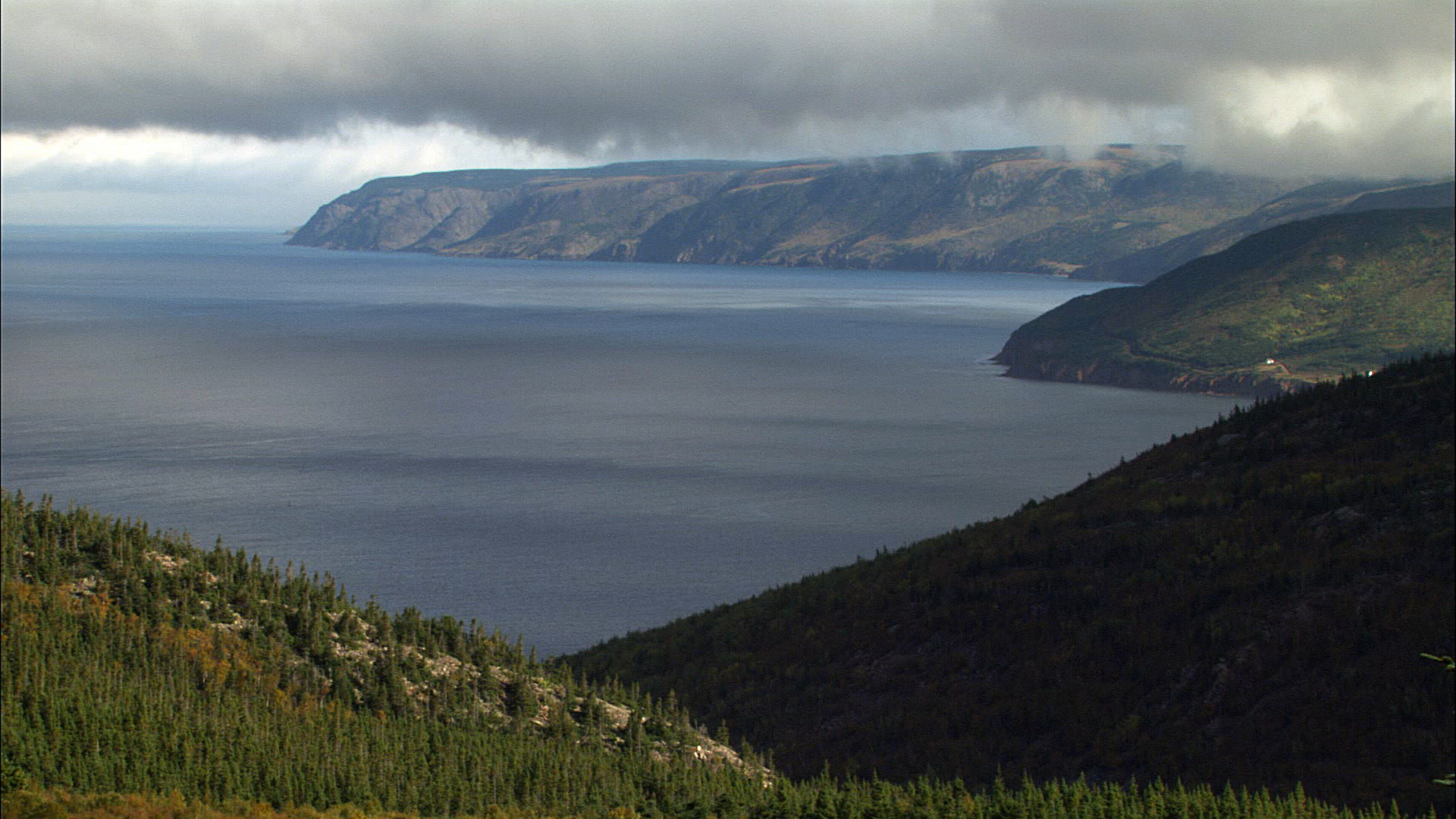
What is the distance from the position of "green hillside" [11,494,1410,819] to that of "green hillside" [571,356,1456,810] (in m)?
6.78

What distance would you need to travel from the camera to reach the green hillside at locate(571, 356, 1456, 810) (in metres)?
84.4

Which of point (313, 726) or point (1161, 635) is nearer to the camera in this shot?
point (313, 726)

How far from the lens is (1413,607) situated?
89.9 m

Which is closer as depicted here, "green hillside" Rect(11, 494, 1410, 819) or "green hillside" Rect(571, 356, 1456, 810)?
"green hillside" Rect(11, 494, 1410, 819)

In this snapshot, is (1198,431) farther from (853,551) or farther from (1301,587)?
(1301,587)

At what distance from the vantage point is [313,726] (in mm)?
76812

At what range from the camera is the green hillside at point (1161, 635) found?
84375 millimetres

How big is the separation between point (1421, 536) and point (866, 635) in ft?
133

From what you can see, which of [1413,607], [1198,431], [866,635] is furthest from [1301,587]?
[1198,431]

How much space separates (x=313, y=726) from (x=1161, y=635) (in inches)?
2224

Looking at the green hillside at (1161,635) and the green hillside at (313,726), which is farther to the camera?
the green hillside at (1161,635)

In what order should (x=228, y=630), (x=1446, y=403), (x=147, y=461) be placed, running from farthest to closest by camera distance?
(x=147, y=461) < (x=1446, y=403) < (x=228, y=630)

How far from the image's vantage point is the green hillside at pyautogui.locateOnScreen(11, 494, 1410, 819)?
70.0 m

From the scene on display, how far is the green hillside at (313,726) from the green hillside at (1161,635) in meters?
6.78
